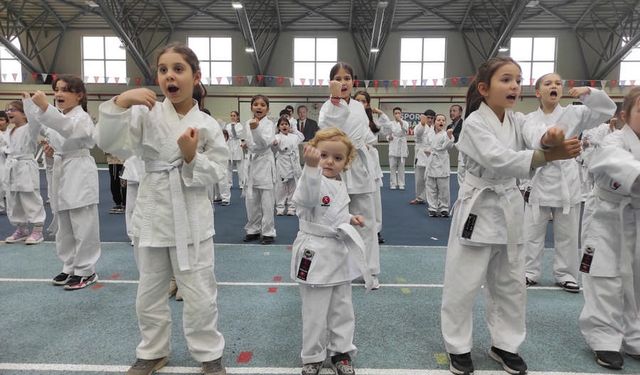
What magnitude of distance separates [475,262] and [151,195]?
1.73m

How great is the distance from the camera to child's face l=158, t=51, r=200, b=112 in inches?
86.5

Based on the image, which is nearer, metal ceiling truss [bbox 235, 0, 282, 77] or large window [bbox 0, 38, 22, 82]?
metal ceiling truss [bbox 235, 0, 282, 77]

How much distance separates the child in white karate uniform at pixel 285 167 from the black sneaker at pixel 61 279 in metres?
4.11

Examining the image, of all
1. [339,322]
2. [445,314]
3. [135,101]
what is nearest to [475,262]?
[445,314]

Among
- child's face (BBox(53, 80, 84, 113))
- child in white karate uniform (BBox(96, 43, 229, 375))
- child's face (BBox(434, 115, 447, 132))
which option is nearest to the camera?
child in white karate uniform (BBox(96, 43, 229, 375))

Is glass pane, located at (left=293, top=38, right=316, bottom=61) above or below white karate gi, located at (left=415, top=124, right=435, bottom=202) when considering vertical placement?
Answer: above

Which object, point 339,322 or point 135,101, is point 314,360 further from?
point 135,101

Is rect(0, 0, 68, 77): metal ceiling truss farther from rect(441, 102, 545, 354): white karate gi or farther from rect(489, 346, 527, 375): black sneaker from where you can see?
rect(489, 346, 527, 375): black sneaker

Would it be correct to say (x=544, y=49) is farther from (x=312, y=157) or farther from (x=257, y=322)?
(x=312, y=157)

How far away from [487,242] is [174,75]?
181 cm

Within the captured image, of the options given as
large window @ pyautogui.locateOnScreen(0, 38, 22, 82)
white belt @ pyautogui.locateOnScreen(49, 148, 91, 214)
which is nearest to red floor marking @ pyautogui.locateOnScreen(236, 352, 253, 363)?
white belt @ pyautogui.locateOnScreen(49, 148, 91, 214)

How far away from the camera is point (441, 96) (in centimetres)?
1717

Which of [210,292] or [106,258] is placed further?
[106,258]

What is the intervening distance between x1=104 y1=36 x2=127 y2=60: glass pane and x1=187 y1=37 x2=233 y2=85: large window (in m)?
2.78
